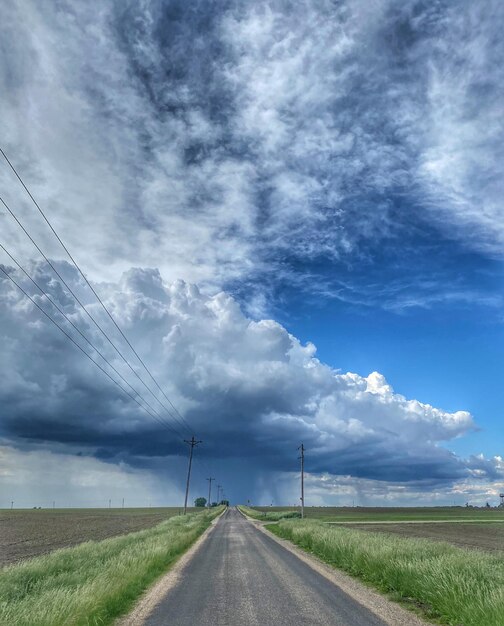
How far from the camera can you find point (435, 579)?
12.9 meters

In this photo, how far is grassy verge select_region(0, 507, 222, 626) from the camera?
31.9ft

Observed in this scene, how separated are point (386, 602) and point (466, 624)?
11.6 feet

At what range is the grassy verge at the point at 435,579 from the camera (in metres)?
10.3

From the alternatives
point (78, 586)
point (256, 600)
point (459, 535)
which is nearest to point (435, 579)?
point (256, 600)

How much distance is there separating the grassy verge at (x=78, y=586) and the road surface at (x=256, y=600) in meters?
1.20

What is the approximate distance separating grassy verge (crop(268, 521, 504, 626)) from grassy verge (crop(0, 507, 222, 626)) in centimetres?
802

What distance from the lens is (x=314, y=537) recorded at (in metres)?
30.4

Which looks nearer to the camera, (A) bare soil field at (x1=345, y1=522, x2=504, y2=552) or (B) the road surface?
(B) the road surface

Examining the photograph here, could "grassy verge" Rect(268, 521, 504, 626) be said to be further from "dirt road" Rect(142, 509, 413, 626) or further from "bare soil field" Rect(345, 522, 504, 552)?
"bare soil field" Rect(345, 522, 504, 552)

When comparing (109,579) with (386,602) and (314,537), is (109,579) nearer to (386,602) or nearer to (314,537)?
(386,602)

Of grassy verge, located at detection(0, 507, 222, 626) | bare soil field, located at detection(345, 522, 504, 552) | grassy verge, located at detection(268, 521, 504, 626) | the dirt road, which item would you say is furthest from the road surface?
bare soil field, located at detection(345, 522, 504, 552)

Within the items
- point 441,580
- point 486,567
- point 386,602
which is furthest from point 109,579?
point 486,567

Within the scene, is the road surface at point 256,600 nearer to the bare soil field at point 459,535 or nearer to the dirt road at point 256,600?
the dirt road at point 256,600

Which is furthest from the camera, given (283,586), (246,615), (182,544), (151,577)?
(182,544)
